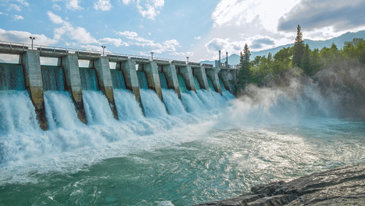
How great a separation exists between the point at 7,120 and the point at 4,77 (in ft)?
15.8

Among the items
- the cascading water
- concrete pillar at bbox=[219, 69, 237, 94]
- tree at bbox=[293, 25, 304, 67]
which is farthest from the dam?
tree at bbox=[293, 25, 304, 67]

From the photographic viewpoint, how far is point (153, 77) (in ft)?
88.5

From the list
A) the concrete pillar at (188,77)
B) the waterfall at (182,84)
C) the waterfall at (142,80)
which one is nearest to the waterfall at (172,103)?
the waterfall at (142,80)

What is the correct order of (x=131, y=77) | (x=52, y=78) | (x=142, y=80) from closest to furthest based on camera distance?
(x=52, y=78)
(x=131, y=77)
(x=142, y=80)

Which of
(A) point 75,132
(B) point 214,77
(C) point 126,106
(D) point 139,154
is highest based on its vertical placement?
(B) point 214,77

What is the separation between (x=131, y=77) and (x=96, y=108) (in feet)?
20.9

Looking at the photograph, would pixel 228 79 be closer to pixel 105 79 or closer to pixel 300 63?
pixel 300 63

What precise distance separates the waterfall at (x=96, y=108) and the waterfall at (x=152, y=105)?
4.52m

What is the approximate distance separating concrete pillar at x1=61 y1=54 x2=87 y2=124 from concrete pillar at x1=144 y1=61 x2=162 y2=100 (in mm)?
9416

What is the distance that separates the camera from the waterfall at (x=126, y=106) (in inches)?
832

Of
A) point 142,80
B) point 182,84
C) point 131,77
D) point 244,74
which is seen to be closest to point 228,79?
point 244,74

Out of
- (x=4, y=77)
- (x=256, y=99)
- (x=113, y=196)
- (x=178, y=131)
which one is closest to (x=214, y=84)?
(x=256, y=99)

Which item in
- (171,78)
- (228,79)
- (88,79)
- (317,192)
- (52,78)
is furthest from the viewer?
(228,79)

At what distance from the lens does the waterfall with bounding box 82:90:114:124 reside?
61.1 ft
